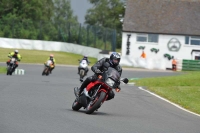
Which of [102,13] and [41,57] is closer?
[41,57]

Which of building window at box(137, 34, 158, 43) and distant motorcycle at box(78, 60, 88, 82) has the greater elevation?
building window at box(137, 34, 158, 43)

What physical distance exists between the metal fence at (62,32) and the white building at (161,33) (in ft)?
6.95

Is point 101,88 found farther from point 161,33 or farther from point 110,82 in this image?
point 161,33

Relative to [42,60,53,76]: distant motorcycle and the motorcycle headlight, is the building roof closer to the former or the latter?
[42,60,53,76]: distant motorcycle

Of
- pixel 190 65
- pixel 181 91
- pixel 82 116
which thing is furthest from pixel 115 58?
pixel 190 65

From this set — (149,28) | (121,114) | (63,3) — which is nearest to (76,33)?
(149,28)

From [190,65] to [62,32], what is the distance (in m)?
15.6

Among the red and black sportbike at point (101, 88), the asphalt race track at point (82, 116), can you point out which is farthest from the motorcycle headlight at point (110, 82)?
the asphalt race track at point (82, 116)

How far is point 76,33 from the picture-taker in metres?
69.5

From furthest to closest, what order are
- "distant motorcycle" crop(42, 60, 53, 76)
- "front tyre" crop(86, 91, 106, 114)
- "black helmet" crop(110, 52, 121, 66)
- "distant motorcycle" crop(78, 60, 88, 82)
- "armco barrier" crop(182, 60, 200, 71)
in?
1. "armco barrier" crop(182, 60, 200, 71)
2. "distant motorcycle" crop(42, 60, 53, 76)
3. "distant motorcycle" crop(78, 60, 88, 82)
4. "black helmet" crop(110, 52, 121, 66)
5. "front tyre" crop(86, 91, 106, 114)

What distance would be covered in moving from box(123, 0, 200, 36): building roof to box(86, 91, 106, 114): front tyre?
2092 inches

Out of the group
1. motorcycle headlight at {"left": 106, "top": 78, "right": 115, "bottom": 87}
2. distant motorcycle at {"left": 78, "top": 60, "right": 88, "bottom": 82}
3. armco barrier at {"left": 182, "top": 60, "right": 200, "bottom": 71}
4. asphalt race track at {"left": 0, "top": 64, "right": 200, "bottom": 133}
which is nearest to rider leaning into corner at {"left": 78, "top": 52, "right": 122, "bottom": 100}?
motorcycle headlight at {"left": 106, "top": 78, "right": 115, "bottom": 87}

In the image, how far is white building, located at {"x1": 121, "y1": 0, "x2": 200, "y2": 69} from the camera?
219ft

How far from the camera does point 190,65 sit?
61.4m
